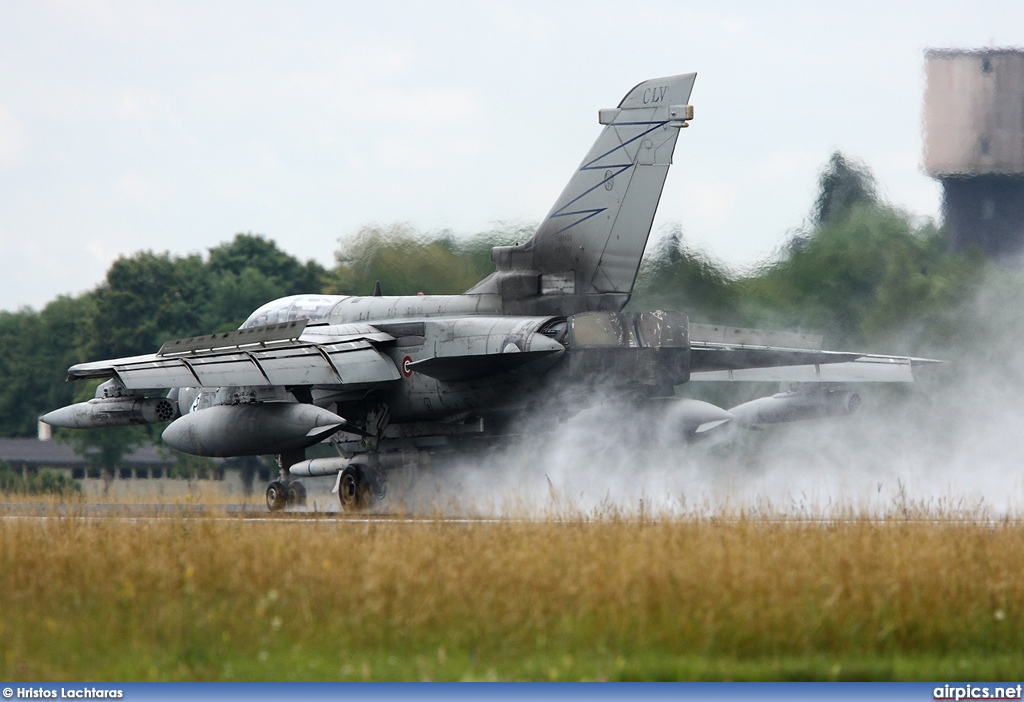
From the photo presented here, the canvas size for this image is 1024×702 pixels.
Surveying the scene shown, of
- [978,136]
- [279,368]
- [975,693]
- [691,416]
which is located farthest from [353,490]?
[978,136]

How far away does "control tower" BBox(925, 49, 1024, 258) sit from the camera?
72.1 ft

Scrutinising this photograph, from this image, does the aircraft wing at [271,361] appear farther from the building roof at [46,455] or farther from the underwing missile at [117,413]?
the building roof at [46,455]

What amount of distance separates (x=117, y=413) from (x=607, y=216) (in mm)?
9492

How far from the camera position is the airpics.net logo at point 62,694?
6.85 m

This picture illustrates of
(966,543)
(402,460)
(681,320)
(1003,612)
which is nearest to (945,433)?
(681,320)

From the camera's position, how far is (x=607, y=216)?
58.9ft

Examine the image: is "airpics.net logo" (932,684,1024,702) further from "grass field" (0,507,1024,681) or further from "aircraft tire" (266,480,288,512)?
"aircraft tire" (266,480,288,512)

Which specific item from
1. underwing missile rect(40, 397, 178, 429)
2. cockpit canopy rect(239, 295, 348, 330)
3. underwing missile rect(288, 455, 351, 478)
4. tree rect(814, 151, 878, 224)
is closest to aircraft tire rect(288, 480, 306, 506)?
underwing missile rect(288, 455, 351, 478)

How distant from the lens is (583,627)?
823 cm

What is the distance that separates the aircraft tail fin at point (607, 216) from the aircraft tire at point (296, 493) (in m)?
5.03

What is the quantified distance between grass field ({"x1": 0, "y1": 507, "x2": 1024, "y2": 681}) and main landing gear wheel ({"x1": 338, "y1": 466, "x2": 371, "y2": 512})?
26.3ft

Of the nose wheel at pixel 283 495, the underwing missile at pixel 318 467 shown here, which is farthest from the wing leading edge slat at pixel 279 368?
the nose wheel at pixel 283 495

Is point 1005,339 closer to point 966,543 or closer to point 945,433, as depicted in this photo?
point 945,433

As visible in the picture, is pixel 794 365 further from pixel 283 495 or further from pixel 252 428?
pixel 283 495
